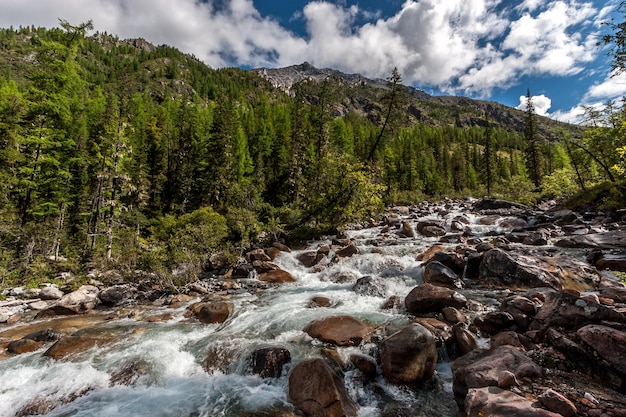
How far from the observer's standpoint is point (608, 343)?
608cm

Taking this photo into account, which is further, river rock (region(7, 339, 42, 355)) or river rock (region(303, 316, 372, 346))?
river rock (region(7, 339, 42, 355))

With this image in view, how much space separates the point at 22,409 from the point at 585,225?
2972 centimetres

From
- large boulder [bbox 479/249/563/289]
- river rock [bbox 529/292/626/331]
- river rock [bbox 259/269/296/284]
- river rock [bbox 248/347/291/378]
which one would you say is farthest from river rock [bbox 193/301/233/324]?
large boulder [bbox 479/249/563/289]

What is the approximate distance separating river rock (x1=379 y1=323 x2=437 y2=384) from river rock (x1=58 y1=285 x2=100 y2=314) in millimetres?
13893

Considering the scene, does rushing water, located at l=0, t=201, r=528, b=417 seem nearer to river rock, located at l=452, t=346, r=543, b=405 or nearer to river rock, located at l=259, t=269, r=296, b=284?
river rock, located at l=452, t=346, r=543, b=405

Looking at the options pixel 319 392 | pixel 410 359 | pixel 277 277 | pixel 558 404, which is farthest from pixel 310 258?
pixel 558 404

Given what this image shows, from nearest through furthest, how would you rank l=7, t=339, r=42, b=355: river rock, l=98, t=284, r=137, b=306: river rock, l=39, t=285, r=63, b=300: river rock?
l=7, t=339, r=42, b=355: river rock, l=98, t=284, r=137, b=306: river rock, l=39, t=285, r=63, b=300: river rock

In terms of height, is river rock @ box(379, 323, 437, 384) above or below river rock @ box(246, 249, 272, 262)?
below

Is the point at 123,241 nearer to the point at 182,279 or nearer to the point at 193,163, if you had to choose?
the point at 182,279

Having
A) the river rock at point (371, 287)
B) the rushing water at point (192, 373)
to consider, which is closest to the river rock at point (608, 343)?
the rushing water at point (192, 373)

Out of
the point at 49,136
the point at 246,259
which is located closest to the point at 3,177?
the point at 49,136

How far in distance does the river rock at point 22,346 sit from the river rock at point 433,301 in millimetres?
12594

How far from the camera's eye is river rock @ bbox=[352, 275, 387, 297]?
13.3 m

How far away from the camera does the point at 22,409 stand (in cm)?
678
